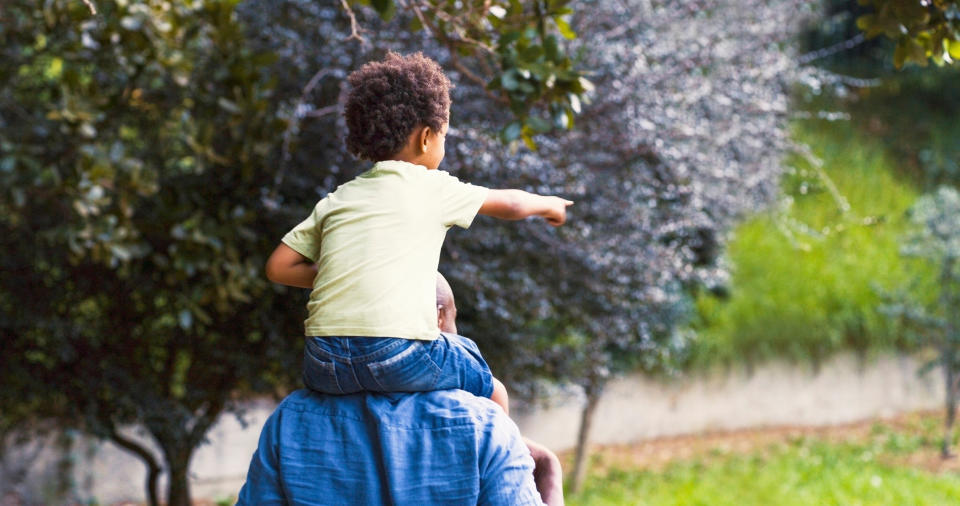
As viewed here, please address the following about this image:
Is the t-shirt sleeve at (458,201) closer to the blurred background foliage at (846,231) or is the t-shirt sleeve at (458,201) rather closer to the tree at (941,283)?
the blurred background foliage at (846,231)

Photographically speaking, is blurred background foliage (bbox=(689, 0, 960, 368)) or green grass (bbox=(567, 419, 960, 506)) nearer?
green grass (bbox=(567, 419, 960, 506))

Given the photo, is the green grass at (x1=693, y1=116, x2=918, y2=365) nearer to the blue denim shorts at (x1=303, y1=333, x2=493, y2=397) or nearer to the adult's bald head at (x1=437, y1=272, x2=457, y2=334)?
the adult's bald head at (x1=437, y1=272, x2=457, y2=334)

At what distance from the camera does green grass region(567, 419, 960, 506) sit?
19.5ft

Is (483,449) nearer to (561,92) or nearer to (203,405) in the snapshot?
(561,92)

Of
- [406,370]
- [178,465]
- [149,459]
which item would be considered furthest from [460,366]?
[149,459]

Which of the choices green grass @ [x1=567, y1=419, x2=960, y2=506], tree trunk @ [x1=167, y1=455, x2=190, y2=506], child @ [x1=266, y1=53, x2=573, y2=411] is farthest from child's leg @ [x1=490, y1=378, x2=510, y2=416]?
green grass @ [x1=567, y1=419, x2=960, y2=506]

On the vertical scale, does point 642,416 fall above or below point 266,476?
below

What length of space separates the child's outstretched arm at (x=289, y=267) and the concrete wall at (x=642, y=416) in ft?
10.9

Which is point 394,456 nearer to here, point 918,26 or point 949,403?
point 918,26

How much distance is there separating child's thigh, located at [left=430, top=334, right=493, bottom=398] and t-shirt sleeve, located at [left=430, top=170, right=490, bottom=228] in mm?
257

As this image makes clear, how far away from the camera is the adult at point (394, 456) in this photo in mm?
2105

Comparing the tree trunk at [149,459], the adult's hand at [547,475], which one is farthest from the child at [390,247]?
the tree trunk at [149,459]

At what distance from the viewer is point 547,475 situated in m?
2.40

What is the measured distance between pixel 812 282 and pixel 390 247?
6.86m
